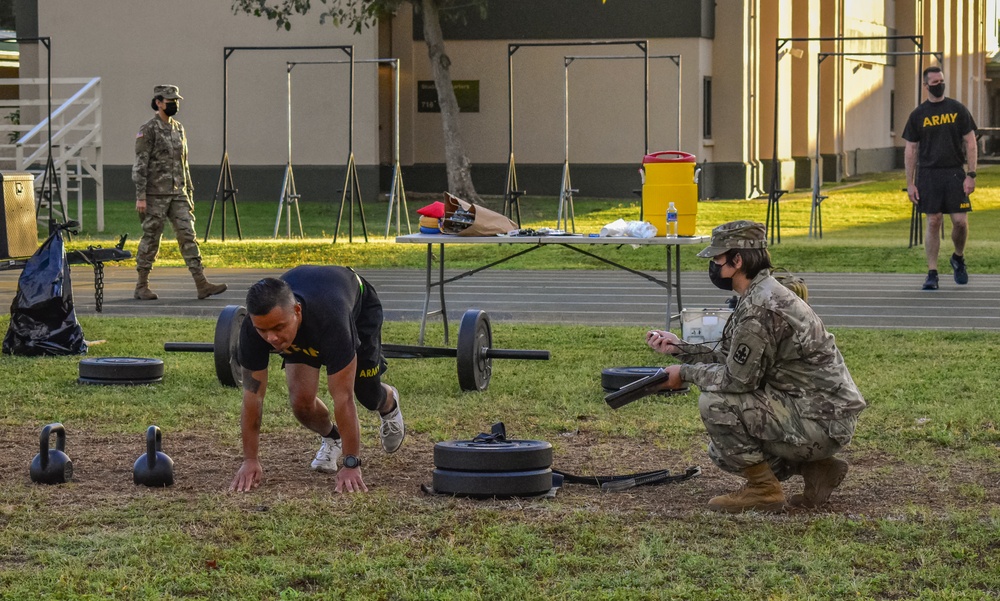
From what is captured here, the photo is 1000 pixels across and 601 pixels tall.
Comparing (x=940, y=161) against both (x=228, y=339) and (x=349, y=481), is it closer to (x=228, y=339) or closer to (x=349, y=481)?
(x=228, y=339)

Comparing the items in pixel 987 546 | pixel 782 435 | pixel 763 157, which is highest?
pixel 763 157

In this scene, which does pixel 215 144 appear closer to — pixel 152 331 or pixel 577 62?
pixel 577 62

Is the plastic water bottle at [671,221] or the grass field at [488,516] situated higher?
the plastic water bottle at [671,221]

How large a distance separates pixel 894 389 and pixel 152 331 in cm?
696

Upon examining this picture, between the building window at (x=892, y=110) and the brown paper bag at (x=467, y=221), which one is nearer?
the brown paper bag at (x=467, y=221)

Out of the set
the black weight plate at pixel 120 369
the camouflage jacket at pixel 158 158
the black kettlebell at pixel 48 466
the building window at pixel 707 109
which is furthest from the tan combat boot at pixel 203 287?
the building window at pixel 707 109

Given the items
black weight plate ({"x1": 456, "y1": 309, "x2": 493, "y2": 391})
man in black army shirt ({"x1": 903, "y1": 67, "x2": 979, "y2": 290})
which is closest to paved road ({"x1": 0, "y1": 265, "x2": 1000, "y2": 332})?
man in black army shirt ({"x1": 903, "y1": 67, "x2": 979, "y2": 290})

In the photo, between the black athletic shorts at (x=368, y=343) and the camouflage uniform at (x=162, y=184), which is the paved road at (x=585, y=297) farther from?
the black athletic shorts at (x=368, y=343)

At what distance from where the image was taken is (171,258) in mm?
21219

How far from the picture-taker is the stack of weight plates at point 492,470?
656cm

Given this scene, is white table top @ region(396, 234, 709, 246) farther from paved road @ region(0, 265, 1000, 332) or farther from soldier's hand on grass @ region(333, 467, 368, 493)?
soldier's hand on grass @ region(333, 467, 368, 493)

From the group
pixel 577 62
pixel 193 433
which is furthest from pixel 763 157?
pixel 193 433

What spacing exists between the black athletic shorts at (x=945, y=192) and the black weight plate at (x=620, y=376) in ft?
23.0

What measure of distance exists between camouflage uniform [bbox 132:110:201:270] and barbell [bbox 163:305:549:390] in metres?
5.46
